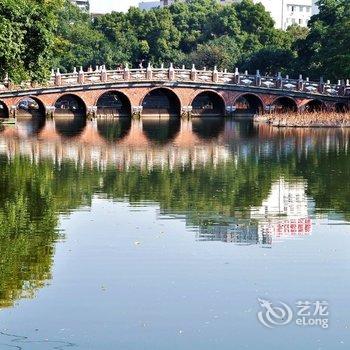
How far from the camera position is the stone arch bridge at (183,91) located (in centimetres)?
5638

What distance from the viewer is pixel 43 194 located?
19625 mm

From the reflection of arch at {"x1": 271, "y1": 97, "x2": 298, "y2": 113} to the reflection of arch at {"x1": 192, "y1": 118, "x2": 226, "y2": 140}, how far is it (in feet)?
13.2

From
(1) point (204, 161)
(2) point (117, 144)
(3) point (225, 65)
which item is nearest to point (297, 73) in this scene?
(3) point (225, 65)

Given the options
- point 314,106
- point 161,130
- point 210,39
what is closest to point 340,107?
point 314,106

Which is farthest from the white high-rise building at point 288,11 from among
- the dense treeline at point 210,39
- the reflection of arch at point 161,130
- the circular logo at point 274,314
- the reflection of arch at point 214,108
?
the circular logo at point 274,314

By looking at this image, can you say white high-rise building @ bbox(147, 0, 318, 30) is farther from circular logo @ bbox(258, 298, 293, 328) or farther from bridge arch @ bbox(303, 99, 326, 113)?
circular logo @ bbox(258, 298, 293, 328)

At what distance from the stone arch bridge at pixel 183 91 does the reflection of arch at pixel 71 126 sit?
1499 millimetres

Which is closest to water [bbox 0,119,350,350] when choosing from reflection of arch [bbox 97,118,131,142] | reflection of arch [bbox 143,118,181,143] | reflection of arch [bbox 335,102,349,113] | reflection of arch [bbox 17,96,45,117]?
reflection of arch [bbox 143,118,181,143]

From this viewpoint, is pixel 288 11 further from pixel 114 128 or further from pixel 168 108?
pixel 114 128

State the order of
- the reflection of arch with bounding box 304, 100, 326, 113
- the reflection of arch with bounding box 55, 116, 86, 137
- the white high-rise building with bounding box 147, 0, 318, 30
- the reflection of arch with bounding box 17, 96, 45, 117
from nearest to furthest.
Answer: the reflection of arch with bounding box 55, 116, 86, 137 → the reflection of arch with bounding box 17, 96, 45, 117 → the reflection of arch with bounding box 304, 100, 326, 113 → the white high-rise building with bounding box 147, 0, 318, 30

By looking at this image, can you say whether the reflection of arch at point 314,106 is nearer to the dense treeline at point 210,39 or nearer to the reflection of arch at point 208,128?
the dense treeline at point 210,39

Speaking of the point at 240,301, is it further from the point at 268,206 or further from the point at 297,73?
the point at 297,73

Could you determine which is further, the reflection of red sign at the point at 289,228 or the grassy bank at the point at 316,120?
the grassy bank at the point at 316,120

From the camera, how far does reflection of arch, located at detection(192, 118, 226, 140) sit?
41.2 meters
